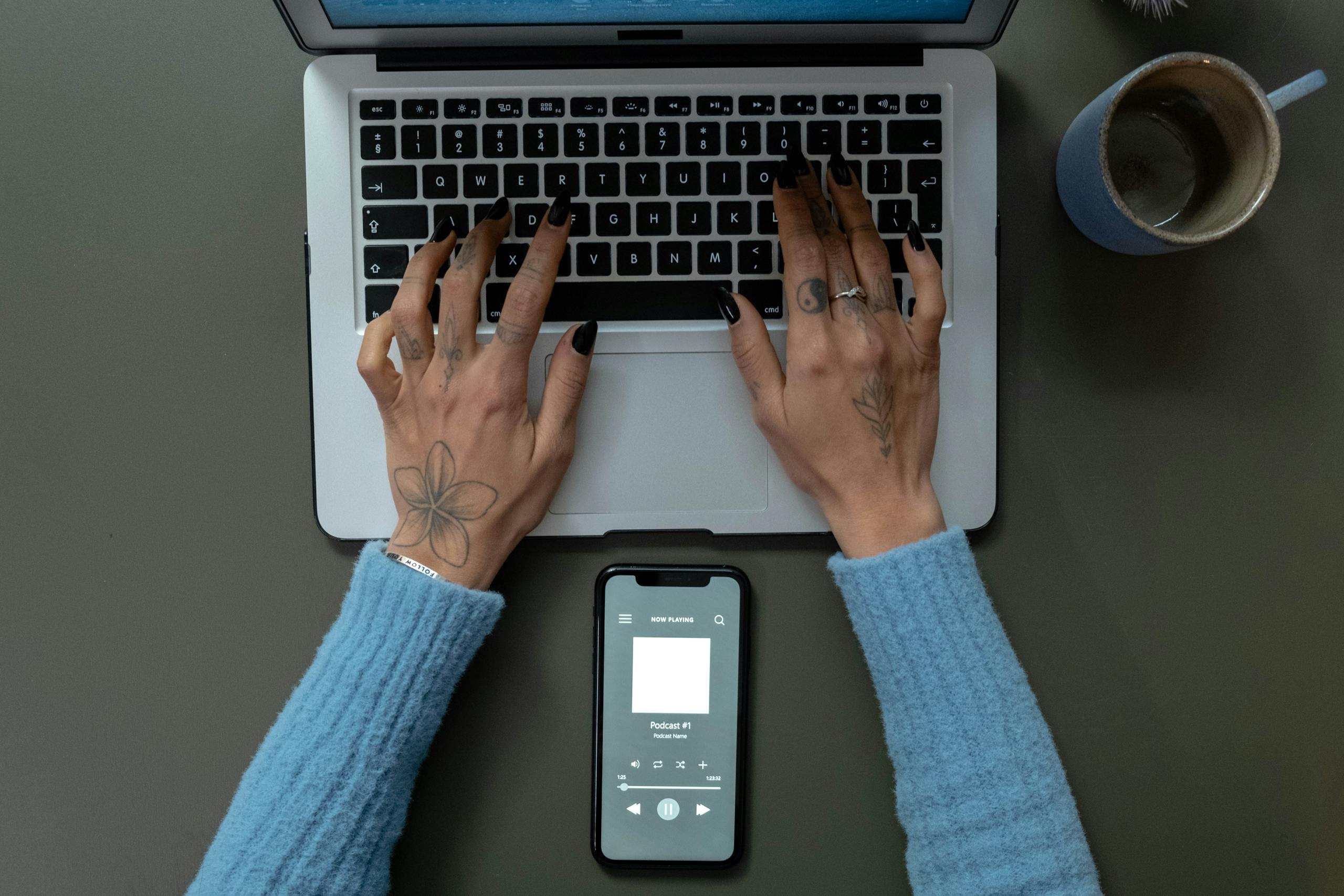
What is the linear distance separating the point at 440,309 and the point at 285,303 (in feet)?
0.50

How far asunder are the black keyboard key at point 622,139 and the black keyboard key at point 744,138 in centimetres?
7

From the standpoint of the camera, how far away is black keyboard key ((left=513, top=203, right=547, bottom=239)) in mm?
577

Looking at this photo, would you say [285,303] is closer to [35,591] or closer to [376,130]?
[376,130]

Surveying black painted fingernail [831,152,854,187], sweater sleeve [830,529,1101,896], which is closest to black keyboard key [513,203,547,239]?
→ black painted fingernail [831,152,854,187]

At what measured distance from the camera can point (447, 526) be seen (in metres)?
0.56

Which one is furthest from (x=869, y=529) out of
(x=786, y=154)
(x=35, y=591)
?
(x=35, y=591)

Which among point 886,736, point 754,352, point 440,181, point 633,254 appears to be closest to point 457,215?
point 440,181

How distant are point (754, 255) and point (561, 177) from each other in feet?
0.49

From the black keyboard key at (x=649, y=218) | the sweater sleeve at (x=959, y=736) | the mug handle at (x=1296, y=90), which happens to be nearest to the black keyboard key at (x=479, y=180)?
the black keyboard key at (x=649, y=218)

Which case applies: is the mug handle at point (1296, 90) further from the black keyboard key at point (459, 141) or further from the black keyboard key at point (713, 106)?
the black keyboard key at point (459, 141)

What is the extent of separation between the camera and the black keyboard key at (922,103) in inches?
23.0

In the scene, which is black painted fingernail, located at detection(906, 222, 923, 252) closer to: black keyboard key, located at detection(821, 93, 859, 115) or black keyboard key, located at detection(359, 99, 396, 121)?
black keyboard key, located at detection(821, 93, 859, 115)

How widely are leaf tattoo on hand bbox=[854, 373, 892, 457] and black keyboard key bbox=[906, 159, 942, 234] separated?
12 centimetres

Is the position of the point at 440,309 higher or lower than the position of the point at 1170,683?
higher
